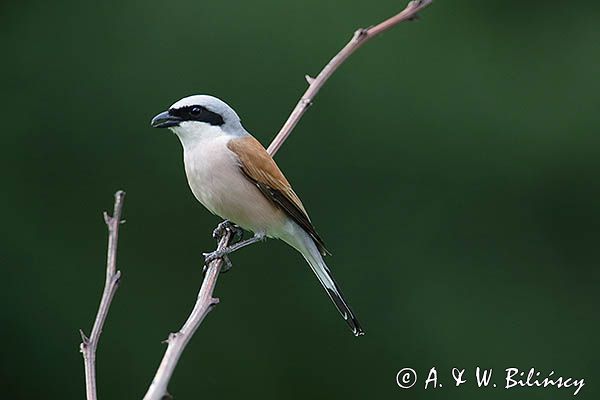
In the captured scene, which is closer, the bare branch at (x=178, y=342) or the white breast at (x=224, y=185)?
the bare branch at (x=178, y=342)

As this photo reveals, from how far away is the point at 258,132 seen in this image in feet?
17.6

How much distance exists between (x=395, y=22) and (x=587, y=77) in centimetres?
416

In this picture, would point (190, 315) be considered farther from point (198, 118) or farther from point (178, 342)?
point (198, 118)

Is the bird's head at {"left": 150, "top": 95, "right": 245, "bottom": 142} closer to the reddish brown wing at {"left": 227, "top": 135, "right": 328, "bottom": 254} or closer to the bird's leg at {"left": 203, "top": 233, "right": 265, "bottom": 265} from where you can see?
the reddish brown wing at {"left": 227, "top": 135, "right": 328, "bottom": 254}

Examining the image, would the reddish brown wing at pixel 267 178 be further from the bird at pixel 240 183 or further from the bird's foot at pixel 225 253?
the bird's foot at pixel 225 253

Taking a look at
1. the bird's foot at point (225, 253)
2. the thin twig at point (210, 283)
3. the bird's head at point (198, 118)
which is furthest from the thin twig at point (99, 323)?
the bird's head at point (198, 118)

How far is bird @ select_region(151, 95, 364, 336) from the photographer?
2781 mm

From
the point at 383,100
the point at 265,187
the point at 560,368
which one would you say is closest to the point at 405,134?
the point at 383,100

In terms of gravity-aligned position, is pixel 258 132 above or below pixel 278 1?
below

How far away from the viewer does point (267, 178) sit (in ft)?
9.40

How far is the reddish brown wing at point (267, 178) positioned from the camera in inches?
112

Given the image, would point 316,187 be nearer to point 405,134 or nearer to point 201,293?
point 405,134

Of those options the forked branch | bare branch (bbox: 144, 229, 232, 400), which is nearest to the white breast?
the forked branch

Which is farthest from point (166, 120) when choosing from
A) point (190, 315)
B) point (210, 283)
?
point (190, 315)
